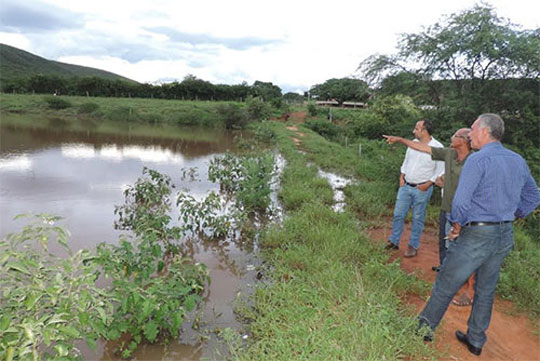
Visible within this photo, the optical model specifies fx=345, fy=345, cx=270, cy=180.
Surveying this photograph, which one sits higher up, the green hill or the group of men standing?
the green hill

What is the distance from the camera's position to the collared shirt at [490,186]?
2295mm

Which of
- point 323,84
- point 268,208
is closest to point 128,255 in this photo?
point 268,208

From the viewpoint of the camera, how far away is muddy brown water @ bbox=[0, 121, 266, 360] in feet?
9.65

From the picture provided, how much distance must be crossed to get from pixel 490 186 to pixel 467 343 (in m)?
1.26

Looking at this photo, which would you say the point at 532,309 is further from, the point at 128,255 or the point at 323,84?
the point at 323,84

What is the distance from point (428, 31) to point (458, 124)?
2.86 metres

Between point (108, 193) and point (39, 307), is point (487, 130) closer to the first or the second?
point (39, 307)

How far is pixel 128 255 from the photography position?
299cm

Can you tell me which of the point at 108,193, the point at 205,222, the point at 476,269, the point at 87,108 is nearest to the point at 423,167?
the point at 476,269

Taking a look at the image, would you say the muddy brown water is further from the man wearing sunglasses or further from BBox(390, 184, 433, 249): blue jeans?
the man wearing sunglasses

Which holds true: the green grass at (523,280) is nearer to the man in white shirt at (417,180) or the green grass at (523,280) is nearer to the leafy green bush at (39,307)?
the man in white shirt at (417,180)

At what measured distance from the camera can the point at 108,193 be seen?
275 inches

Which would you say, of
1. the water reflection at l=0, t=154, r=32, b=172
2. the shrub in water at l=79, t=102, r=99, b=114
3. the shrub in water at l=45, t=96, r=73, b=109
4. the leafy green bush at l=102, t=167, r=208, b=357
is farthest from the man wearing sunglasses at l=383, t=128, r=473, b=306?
the shrub in water at l=45, t=96, r=73, b=109

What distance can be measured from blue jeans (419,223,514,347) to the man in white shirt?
1.49m
